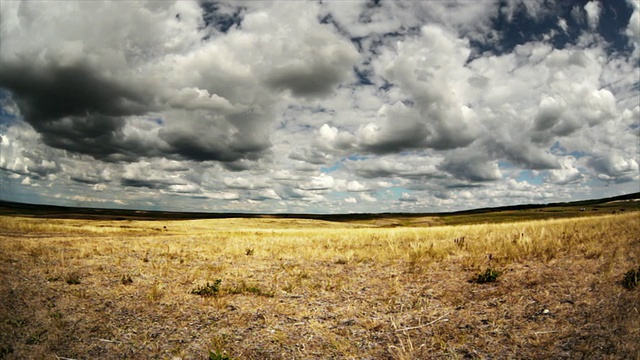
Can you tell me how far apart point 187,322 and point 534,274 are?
30.4ft

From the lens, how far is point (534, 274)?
9.05 metres

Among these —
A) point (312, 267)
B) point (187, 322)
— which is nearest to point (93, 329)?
point (187, 322)

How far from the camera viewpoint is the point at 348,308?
8125 millimetres

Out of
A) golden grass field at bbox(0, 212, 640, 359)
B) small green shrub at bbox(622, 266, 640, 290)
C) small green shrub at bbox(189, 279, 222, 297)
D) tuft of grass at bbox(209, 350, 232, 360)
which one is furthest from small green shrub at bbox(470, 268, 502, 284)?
small green shrub at bbox(189, 279, 222, 297)

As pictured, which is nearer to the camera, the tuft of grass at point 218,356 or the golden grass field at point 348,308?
the tuft of grass at point 218,356

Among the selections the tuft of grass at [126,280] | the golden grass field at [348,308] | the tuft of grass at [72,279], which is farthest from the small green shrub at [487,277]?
the tuft of grass at [72,279]

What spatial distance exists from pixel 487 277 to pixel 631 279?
3000 millimetres

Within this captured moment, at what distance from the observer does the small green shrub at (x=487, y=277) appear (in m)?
9.10

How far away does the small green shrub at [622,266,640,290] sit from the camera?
702cm

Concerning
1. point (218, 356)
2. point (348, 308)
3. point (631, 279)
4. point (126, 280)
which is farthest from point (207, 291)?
point (631, 279)

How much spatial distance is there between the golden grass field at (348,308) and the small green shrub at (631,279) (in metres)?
0.27

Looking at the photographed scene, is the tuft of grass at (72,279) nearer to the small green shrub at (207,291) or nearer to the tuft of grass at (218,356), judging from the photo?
the small green shrub at (207,291)

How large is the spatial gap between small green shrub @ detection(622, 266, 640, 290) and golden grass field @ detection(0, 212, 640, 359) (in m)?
0.27

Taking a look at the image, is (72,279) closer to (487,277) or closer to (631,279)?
(487,277)
